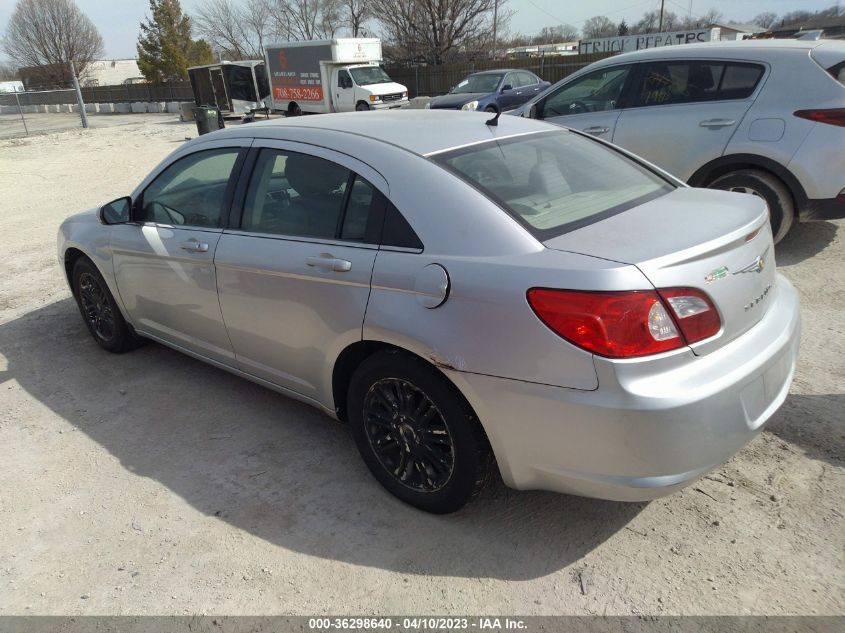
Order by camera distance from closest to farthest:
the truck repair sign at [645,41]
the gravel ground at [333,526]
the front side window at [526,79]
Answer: the gravel ground at [333,526] → the front side window at [526,79] → the truck repair sign at [645,41]

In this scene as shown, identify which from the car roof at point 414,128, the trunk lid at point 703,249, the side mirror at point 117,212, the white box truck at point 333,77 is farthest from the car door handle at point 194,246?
the white box truck at point 333,77

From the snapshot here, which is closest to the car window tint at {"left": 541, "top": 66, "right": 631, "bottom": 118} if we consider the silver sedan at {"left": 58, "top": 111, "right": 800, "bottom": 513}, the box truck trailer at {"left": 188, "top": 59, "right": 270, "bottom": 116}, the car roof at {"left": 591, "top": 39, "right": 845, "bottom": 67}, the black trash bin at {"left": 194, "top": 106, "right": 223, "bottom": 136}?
the car roof at {"left": 591, "top": 39, "right": 845, "bottom": 67}

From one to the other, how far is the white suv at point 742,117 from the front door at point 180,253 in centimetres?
413

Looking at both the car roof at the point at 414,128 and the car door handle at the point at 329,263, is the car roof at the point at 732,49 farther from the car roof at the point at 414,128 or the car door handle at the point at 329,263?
the car door handle at the point at 329,263

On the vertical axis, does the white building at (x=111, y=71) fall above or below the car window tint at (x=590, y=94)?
above

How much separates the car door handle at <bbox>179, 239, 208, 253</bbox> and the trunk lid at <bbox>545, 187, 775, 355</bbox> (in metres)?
2.02

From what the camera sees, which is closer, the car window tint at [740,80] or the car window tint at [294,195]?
the car window tint at [294,195]

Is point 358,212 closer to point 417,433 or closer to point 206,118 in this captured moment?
point 417,433

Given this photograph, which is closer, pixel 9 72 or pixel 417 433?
pixel 417 433

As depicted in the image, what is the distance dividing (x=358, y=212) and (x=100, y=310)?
2827mm

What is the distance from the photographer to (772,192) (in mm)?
5262

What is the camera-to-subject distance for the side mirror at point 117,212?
13.5ft

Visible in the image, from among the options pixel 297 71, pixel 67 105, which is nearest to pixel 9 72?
pixel 67 105

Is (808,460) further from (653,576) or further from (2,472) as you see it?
(2,472)
